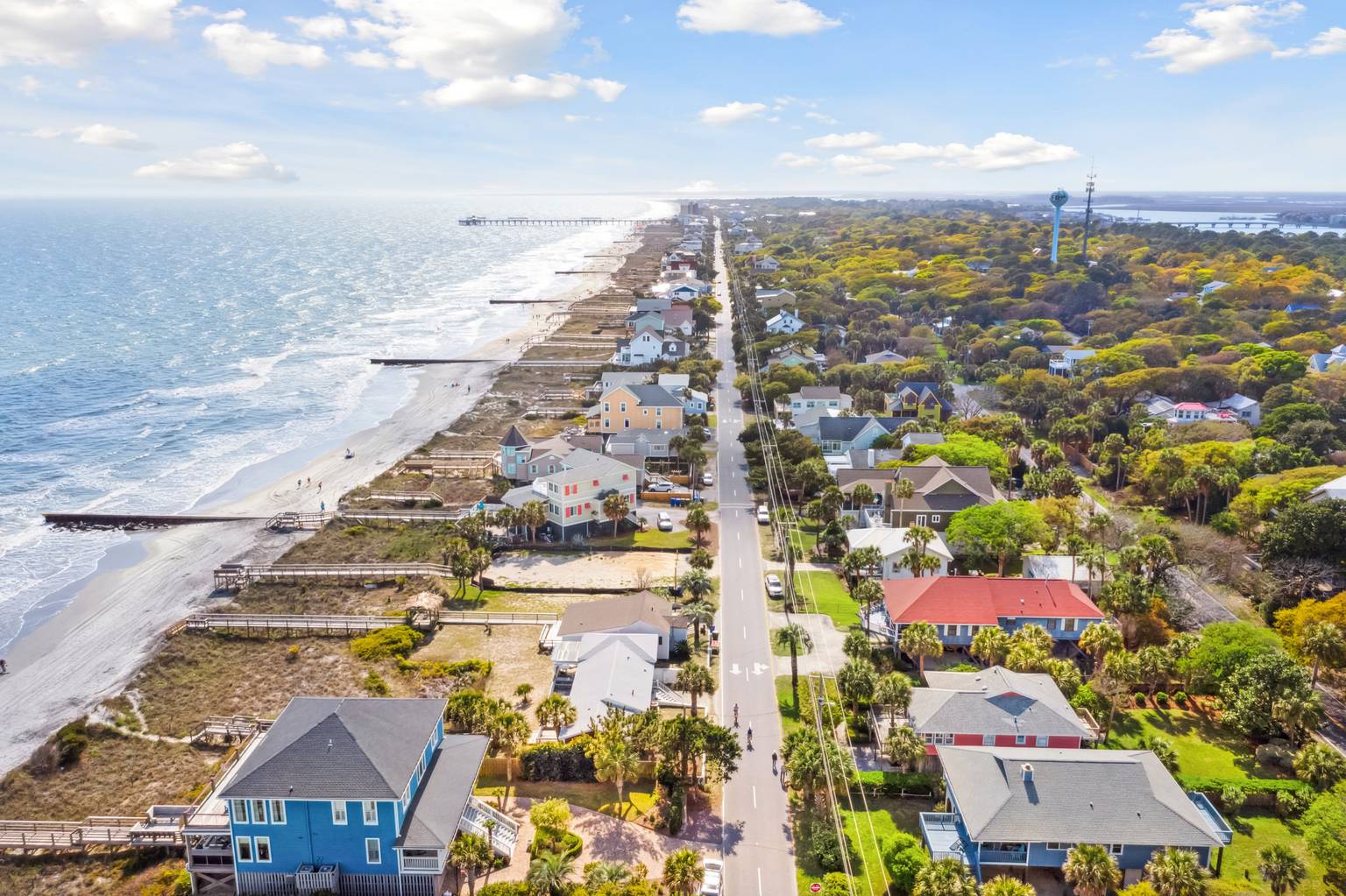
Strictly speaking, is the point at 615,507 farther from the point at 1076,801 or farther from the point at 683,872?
the point at 1076,801

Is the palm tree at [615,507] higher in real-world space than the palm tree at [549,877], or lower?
higher

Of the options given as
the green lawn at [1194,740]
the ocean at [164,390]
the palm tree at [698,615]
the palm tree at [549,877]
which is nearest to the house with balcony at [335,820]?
the palm tree at [549,877]

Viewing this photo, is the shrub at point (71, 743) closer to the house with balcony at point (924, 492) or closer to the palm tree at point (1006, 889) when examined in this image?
the palm tree at point (1006, 889)

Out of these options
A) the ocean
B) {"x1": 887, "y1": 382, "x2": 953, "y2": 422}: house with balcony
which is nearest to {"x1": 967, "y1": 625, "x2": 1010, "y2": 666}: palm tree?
{"x1": 887, "y1": 382, "x2": 953, "y2": 422}: house with balcony

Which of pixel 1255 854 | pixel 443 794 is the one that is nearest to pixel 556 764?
pixel 443 794

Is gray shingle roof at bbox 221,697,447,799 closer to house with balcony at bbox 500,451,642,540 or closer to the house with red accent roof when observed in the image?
the house with red accent roof

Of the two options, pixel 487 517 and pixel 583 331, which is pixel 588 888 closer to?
pixel 487 517
